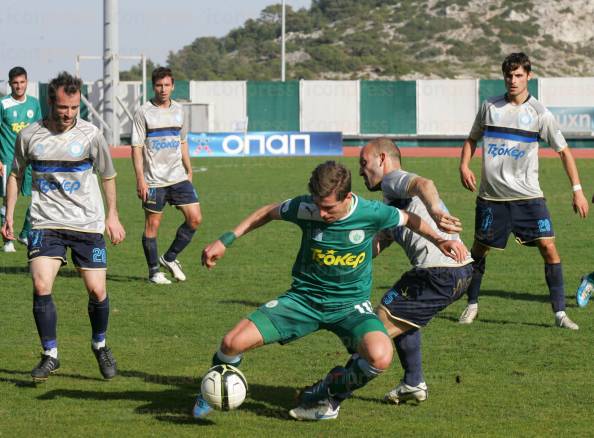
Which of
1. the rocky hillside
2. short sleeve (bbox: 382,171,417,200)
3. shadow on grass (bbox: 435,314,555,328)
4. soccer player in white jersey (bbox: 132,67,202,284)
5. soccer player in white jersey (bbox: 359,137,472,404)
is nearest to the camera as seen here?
short sleeve (bbox: 382,171,417,200)

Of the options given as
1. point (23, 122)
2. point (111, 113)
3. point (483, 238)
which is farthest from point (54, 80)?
point (111, 113)

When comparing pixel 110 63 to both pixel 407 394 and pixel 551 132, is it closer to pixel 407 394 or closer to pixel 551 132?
pixel 551 132

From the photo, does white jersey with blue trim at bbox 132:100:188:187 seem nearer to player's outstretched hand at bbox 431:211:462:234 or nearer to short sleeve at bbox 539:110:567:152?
short sleeve at bbox 539:110:567:152

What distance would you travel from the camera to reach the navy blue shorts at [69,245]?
7.05 m

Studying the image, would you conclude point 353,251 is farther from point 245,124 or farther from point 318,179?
point 245,124

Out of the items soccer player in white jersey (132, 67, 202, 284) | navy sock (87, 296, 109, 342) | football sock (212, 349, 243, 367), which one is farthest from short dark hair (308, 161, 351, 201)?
soccer player in white jersey (132, 67, 202, 284)

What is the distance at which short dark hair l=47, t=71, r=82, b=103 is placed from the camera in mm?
6730

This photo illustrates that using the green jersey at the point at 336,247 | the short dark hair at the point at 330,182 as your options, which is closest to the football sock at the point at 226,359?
the green jersey at the point at 336,247


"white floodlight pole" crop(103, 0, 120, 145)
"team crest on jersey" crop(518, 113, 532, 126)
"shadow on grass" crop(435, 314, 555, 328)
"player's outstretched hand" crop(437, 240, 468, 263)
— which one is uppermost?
"white floodlight pole" crop(103, 0, 120, 145)

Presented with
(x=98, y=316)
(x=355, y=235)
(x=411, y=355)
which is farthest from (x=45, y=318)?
(x=411, y=355)

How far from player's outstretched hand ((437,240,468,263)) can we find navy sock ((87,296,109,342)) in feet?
7.98

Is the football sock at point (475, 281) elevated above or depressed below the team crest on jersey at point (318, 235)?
below

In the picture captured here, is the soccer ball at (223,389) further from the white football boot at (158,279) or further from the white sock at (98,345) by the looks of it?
the white football boot at (158,279)

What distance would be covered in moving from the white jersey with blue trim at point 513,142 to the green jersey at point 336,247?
297cm
